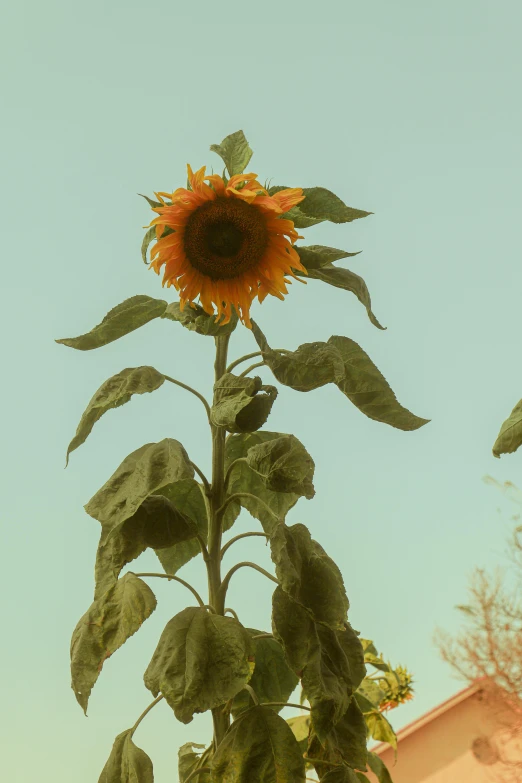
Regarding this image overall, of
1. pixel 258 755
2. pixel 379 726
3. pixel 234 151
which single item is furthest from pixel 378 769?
pixel 234 151

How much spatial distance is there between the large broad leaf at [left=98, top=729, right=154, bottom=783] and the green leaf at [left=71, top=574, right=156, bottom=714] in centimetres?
12

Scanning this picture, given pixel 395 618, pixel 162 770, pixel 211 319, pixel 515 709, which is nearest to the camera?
pixel 211 319

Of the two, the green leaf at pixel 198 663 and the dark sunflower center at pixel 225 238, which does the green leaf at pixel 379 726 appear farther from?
the dark sunflower center at pixel 225 238

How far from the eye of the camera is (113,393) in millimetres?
1107

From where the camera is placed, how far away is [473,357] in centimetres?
199

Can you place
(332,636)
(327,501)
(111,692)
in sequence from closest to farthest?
(332,636), (111,692), (327,501)

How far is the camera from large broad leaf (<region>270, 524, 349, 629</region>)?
3.26ft

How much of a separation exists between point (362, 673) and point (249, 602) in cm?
47

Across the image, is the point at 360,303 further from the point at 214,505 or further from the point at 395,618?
the point at 395,618

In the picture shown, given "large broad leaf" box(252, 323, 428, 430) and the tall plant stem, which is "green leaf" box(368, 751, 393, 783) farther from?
"large broad leaf" box(252, 323, 428, 430)

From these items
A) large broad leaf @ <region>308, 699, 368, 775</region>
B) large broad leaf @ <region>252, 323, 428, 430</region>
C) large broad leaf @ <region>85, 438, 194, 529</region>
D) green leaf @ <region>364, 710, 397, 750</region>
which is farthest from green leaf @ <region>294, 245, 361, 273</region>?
green leaf @ <region>364, 710, 397, 750</region>

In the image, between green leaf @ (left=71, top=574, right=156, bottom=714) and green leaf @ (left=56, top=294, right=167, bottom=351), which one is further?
green leaf @ (left=56, top=294, right=167, bottom=351)

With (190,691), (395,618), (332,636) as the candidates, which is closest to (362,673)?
(332,636)

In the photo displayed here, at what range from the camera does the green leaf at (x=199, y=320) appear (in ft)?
3.83
